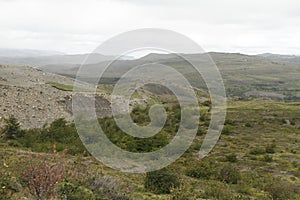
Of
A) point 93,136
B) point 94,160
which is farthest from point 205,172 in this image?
point 93,136

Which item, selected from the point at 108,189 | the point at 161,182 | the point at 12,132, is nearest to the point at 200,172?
the point at 161,182

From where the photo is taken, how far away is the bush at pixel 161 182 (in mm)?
10898

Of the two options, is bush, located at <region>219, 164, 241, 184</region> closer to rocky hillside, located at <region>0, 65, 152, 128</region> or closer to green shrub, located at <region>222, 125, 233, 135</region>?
green shrub, located at <region>222, 125, 233, 135</region>

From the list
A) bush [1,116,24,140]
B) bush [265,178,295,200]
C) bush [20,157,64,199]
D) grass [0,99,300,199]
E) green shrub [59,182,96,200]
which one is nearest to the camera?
bush [20,157,64,199]

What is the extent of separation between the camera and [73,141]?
1875 cm

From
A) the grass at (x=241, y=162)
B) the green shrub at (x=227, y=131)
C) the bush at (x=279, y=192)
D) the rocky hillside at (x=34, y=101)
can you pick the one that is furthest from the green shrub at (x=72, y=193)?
the green shrub at (x=227, y=131)

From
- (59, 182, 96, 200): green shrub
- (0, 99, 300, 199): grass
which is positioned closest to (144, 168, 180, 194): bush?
(0, 99, 300, 199): grass

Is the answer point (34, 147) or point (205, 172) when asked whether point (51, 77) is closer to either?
point (34, 147)

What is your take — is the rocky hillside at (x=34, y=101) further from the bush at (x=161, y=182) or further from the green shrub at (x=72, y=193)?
the green shrub at (x=72, y=193)

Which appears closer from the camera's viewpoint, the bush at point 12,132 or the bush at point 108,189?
the bush at point 108,189

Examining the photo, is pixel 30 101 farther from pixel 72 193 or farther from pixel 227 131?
pixel 72 193

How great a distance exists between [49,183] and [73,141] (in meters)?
12.4

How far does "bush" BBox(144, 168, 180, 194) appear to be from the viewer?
10898 millimetres

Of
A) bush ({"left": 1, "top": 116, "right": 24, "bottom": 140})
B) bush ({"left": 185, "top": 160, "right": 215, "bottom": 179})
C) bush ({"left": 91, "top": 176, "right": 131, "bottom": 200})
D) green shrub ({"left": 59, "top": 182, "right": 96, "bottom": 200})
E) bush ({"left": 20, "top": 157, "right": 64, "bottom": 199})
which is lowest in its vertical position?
bush ({"left": 185, "top": 160, "right": 215, "bottom": 179})
